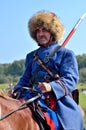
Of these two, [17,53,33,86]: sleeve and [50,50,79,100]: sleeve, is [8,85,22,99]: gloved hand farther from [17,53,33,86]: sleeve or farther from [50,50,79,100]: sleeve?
[50,50,79,100]: sleeve

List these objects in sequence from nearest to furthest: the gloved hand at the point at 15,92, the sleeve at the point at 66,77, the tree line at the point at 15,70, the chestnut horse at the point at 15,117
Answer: the chestnut horse at the point at 15,117 < the sleeve at the point at 66,77 < the gloved hand at the point at 15,92 < the tree line at the point at 15,70

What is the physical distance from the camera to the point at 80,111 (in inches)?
281

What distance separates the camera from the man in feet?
22.2

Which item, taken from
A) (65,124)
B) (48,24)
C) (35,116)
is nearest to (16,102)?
(35,116)

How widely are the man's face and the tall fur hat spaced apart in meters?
0.05

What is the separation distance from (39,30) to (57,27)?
0.88 feet

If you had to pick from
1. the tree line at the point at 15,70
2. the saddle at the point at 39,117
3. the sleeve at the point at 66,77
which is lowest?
the tree line at the point at 15,70

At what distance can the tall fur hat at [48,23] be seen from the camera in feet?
23.3

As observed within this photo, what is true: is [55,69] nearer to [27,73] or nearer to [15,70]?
[27,73]

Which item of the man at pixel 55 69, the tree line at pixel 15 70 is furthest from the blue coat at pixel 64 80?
the tree line at pixel 15 70

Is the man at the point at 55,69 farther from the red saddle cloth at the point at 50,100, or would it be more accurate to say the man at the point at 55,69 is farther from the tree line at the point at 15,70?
the tree line at the point at 15,70

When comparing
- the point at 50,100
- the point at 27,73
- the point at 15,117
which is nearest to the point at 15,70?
the point at 27,73

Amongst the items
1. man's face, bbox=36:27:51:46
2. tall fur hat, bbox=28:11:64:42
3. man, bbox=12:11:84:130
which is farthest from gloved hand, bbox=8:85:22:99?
tall fur hat, bbox=28:11:64:42

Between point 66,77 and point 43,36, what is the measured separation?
0.74 metres
